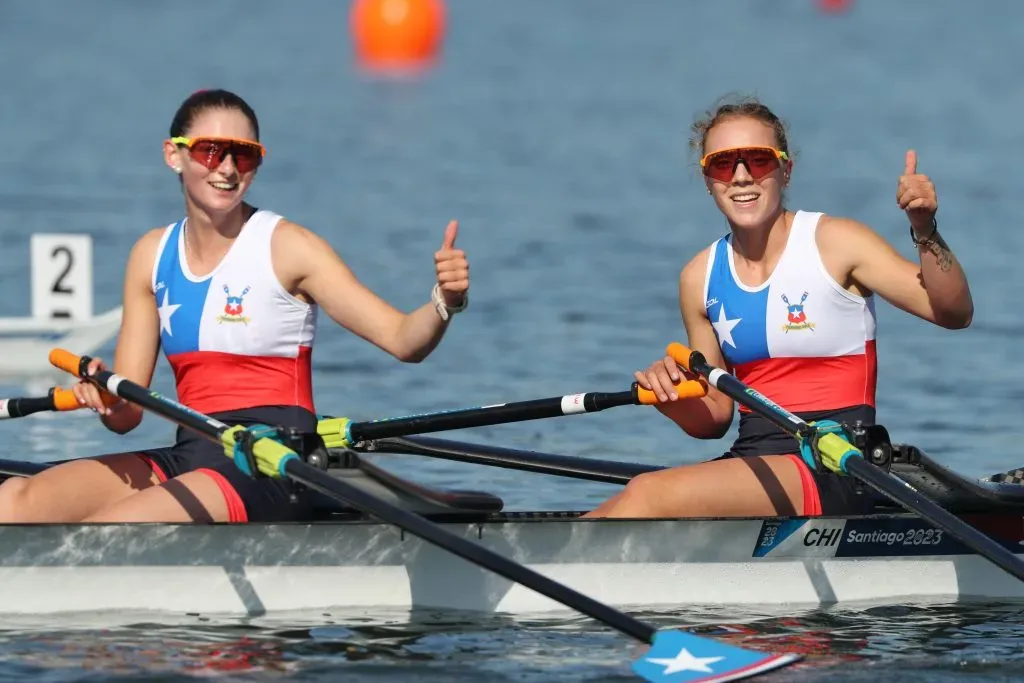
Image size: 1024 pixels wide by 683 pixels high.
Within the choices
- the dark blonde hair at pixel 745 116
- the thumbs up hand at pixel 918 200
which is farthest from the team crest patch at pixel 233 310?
the thumbs up hand at pixel 918 200

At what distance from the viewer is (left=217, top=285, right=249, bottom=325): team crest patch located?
7039mm

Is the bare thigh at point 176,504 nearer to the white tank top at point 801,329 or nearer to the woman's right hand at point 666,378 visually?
the woman's right hand at point 666,378

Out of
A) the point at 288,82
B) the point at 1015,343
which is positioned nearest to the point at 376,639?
the point at 1015,343

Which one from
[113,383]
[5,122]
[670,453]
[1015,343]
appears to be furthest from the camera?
[5,122]

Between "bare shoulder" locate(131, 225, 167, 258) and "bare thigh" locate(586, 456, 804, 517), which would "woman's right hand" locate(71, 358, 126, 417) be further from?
"bare thigh" locate(586, 456, 804, 517)

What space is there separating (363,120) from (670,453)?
18800mm

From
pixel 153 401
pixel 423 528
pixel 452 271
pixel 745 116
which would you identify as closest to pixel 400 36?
pixel 745 116

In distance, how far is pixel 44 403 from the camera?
7.50 metres

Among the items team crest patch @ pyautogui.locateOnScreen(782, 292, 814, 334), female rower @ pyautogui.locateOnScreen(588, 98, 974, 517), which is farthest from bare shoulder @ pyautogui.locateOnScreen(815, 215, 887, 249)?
team crest patch @ pyautogui.locateOnScreen(782, 292, 814, 334)

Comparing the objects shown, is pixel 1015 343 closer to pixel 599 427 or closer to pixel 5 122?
pixel 599 427

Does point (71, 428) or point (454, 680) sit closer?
point (454, 680)

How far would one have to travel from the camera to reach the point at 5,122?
28.1 meters

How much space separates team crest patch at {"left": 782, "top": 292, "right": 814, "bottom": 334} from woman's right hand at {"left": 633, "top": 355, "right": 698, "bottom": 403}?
411mm

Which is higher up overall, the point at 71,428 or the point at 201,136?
the point at 201,136
